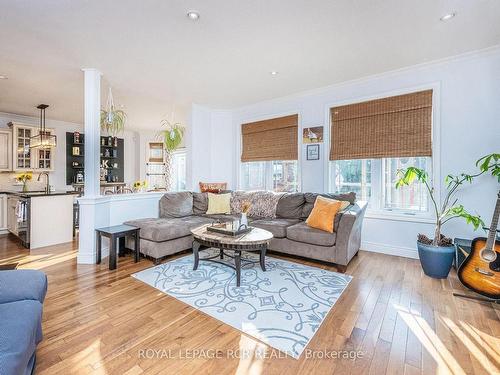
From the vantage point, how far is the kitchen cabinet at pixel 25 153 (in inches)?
204

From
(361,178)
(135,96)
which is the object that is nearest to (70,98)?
(135,96)

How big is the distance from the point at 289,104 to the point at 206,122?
71.7 inches

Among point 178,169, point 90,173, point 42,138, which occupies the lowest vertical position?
point 90,173

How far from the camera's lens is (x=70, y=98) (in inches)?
182

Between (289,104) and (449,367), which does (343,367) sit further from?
(289,104)

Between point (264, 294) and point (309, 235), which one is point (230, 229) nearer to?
point (264, 294)

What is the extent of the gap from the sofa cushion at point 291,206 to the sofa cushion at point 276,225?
0.47 feet

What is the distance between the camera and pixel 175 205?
4.20 meters

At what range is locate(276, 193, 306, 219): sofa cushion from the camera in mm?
3979

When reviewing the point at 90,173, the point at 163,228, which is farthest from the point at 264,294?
the point at 90,173

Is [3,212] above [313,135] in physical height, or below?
below

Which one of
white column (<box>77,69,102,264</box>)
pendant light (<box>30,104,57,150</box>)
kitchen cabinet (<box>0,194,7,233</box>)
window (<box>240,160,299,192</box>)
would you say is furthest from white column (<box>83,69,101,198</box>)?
kitchen cabinet (<box>0,194,7,233</box>)

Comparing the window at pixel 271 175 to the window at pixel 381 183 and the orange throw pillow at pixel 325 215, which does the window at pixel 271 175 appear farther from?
the orange throw pillow at pixel 325 215

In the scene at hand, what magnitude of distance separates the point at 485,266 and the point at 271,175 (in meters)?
3.43
